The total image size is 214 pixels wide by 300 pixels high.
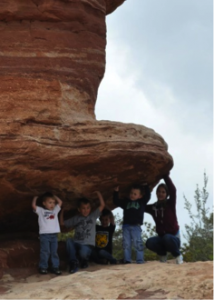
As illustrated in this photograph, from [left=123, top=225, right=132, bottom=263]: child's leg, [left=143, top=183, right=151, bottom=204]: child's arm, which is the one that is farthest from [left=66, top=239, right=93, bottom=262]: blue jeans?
[left=143, top=183, right=151, bottom=204]: child's arm

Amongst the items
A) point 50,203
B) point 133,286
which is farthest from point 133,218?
point 133,286

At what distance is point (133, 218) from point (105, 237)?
892 millimetres

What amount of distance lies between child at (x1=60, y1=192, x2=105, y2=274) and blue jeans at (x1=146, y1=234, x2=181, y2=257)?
1012mm

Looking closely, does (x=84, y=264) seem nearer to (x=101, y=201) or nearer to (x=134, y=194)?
(x=101, y=201)

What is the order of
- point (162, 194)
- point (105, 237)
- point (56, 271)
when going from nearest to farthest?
point (56, 271), point (162, 194), point (105, 237)

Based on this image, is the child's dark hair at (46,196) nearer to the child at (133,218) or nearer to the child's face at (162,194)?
the child at (133,218)

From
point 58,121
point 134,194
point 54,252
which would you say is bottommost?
point 54,252

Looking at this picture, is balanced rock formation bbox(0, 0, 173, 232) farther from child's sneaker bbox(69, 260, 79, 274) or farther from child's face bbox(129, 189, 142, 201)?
child's sneaker bbox(69, 260, 79, 274)

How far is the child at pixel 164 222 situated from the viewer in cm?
999

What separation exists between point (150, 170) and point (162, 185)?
0.34 metres

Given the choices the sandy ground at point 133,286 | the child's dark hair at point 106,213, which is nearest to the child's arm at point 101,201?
the child's dark hair at point 106,213

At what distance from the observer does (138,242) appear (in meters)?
9.84

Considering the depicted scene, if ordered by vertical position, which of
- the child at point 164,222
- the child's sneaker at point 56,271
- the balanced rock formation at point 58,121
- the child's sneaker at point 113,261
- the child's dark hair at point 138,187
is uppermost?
the balanced rock formation at point 58,121

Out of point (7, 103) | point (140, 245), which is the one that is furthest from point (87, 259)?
point (7, 103)
